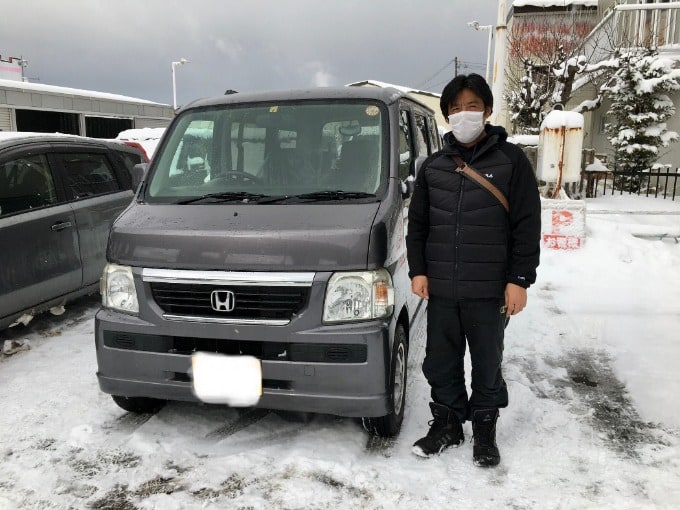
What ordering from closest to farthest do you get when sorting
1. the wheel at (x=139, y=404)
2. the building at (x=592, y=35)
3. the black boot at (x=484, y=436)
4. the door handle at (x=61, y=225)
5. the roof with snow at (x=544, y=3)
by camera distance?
the black boot at (x=484, y=436), the wheel at (x=139, y=404), the door handle at (x=61, y=225), the building at (x=592, y=35), the roof with snow at (x=544, y=3)

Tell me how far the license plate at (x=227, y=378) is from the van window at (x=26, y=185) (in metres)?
2.66

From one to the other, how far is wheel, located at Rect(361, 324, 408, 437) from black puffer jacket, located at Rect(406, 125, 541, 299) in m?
0.41

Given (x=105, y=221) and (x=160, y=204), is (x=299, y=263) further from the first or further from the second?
(x=105, y=221)

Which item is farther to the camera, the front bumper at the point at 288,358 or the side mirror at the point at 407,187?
the side mirror at the point at 407,187

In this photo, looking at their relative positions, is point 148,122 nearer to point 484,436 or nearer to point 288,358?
point 288,358

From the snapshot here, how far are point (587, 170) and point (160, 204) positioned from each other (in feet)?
35.4

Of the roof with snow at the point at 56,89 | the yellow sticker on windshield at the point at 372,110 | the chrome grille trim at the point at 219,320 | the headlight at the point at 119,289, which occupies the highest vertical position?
the roof with snow at the point at 56,89

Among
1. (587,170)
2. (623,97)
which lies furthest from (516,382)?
(623,97)

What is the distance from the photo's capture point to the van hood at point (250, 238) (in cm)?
263

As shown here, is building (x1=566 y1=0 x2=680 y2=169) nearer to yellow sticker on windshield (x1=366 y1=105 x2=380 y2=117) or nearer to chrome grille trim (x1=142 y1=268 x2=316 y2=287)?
yellow sticker on windshield (x1=366 y1=105 x2=380 y2=117)

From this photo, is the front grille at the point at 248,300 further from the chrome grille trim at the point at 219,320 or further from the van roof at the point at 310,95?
the van roof at the point at 310,95

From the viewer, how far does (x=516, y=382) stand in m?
3.82

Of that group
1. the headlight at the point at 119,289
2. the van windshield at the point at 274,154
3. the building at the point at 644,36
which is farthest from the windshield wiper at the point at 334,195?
the building at the point at 644,36

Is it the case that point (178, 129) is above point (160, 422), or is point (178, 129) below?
above
